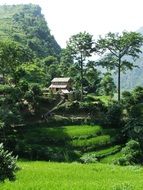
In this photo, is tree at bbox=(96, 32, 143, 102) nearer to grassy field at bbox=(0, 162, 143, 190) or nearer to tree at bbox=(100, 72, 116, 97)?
tree at bbox=(100, 72, 116, 97)

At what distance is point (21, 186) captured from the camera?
38.1 meters

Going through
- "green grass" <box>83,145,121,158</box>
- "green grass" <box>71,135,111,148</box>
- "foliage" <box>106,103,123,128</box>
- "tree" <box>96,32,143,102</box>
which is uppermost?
"tree" <box>96,32,143,102</box>

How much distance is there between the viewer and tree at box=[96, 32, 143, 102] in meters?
92.3

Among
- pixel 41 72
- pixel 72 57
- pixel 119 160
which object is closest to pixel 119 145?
pixel 119 160

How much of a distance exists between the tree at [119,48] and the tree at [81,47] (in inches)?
76.8

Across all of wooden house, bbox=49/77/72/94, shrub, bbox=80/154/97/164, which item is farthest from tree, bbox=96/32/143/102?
shrub, bbox=80/154/97/164

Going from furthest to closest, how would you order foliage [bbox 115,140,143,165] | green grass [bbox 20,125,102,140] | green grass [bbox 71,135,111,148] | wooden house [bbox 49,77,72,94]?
wooden house [bbox 49,77,72,94]
green grass [bbox 20,125,102,140]
green grass [bbox 71,135,111,148]
foliage [bbox 115,140,143,165]

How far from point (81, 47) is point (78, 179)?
168 feet

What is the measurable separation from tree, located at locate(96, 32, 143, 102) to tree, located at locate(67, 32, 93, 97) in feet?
6.40

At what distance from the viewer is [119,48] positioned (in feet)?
309

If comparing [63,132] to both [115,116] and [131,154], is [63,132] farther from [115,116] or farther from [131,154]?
[131,154]

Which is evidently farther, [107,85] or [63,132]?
[107,85]

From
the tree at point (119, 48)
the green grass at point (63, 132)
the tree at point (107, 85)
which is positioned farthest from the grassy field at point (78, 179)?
the tree at point (107, 85)

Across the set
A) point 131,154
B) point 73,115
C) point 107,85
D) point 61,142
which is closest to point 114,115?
point 73,115
